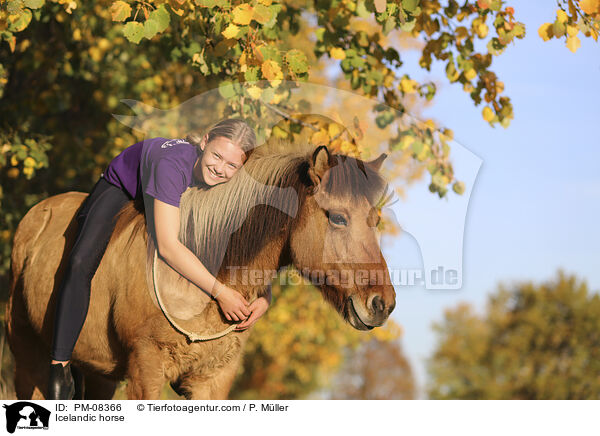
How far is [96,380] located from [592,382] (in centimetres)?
2868

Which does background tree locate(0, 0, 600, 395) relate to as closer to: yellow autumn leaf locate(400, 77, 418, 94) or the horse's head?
yellow autumn leaf locate(400, 77, 418, 94)

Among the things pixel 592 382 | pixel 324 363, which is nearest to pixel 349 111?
pixel 324 363

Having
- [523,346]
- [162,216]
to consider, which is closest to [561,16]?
[162,216]

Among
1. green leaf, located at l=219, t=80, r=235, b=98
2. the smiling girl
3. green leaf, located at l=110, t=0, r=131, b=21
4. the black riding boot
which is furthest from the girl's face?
the black riding boot

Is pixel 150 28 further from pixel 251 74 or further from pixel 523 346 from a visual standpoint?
pixel 523 346

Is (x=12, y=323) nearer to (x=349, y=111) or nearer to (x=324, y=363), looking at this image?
(x=349, y=111)

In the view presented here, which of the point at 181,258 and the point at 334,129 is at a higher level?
the point at 334,129

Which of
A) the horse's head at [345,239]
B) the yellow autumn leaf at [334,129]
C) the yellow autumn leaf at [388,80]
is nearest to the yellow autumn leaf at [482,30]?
the yellow autumn leaf at [388,80]

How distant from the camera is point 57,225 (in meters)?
4.46

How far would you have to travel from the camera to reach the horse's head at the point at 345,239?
285 centimetres

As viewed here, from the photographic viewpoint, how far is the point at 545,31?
442 centimetres

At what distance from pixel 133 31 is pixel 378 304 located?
2.35 m

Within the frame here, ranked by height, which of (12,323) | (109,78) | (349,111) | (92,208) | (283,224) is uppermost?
(109,78)

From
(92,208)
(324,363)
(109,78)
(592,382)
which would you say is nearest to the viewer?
(92,208)
